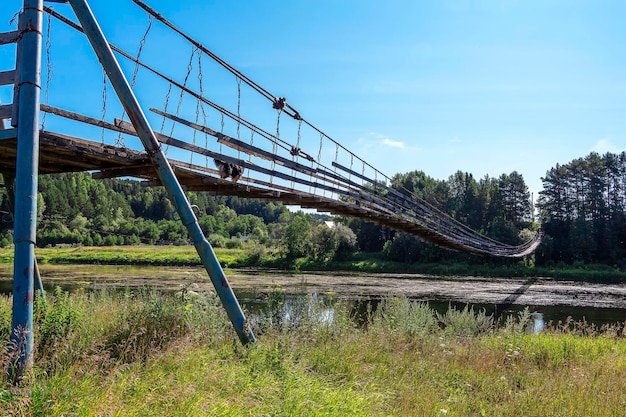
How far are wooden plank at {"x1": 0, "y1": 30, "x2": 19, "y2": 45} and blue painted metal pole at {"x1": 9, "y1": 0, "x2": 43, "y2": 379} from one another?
6cm

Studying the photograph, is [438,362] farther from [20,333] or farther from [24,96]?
[24,96]

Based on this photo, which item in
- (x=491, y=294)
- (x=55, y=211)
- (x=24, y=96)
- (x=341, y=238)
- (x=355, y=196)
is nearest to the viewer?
(x=24, y=96)

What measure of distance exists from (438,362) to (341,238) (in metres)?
32.3

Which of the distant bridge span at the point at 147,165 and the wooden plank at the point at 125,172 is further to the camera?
the wooden plank at the point at 125,172

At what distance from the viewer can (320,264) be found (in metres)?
34.7

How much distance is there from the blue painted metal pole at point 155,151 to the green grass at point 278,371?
0.34 m

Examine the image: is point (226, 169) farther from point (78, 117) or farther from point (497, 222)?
point (497, 222)

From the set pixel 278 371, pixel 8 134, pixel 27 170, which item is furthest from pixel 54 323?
pixel 278 371

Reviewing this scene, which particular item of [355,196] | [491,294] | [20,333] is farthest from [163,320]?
[491,294]

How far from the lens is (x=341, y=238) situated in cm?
3700

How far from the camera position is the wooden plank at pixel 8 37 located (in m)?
3.01

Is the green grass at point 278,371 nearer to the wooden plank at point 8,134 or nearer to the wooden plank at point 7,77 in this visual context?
the wooden plank at point 8,134

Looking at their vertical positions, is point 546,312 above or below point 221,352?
below

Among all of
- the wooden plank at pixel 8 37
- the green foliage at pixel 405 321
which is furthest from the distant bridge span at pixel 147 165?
the green foliage at pixel 405 321
